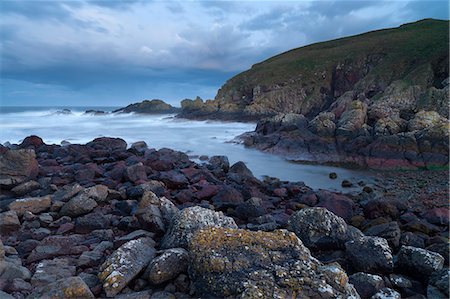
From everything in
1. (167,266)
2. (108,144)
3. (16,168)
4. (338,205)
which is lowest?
(338,205)

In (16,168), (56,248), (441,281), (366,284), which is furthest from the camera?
(16,168)

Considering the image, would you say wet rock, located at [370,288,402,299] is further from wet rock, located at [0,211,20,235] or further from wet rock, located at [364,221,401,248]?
wet rock, located at [0,211,20,235]

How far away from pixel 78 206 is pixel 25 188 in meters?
2.19

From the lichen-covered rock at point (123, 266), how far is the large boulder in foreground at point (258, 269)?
2.13 feet

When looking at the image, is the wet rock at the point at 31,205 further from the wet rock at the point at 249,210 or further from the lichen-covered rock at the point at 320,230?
the lichen-covered rock at the point at 320,230

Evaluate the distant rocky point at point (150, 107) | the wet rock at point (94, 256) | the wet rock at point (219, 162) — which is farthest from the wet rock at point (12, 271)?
the distant rocky point at point (150, 107)

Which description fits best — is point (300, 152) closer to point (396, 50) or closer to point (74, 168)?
point (74, 168)

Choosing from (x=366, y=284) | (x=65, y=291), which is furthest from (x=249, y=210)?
(x=65, y=291)

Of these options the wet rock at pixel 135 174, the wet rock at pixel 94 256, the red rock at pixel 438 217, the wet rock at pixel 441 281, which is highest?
the wet rock at pixel 135 174

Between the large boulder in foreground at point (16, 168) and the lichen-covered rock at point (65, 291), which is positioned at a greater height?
the large boulder in foreground at point (16, 168)

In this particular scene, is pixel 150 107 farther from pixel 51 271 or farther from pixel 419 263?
pixel 419 263

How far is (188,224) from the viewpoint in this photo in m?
4.29

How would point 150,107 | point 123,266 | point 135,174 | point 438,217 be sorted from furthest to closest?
1. point 150,107
2. point 135,174
3. point 438,217
4. point 123,266

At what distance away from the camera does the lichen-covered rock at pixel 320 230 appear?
189 inches
